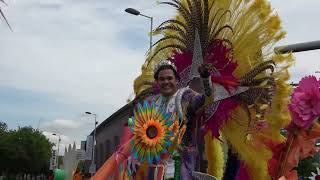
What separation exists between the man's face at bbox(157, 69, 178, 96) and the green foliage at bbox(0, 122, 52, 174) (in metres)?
48.5

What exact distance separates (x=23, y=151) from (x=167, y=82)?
49.3 m

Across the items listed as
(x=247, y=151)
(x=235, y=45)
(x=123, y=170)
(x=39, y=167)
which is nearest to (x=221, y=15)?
(x=235, y=45)

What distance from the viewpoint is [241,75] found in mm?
4805

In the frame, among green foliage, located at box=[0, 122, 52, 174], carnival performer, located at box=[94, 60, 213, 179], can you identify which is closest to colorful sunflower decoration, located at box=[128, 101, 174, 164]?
carnival performer, located at box=[94, 60, 213, 179]

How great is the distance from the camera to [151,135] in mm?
4012

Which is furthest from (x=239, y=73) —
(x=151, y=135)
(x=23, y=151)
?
(x=23, y=151)

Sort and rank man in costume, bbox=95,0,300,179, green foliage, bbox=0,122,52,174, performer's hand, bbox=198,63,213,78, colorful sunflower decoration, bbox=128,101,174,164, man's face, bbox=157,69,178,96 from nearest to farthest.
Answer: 1. colorful sunflower decoration, bbox=128,101,174,164
2. performer's hand, bbox=198,63,213,78
3. man's face, bbox=157,69,178,96
4. man in costume, bbox=95,0,300,179
5. green foliage, bbox=0,122,52,174

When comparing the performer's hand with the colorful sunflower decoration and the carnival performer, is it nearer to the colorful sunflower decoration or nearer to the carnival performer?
the carnival performer

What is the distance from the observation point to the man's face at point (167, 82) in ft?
15.0

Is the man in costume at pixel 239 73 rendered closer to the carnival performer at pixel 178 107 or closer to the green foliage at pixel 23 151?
the carnival performer at pixel 178 107

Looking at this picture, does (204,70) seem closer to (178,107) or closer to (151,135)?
(178,107)

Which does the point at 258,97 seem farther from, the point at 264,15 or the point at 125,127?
the point at 125,127

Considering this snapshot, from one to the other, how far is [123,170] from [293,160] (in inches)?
52.0

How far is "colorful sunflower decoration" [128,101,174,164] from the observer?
3.97 metres
